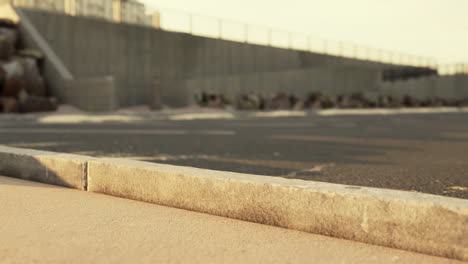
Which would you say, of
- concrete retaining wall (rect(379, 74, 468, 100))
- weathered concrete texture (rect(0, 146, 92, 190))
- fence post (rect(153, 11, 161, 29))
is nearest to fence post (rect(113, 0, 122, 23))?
fence post (rect(153, 11, 161, 29))

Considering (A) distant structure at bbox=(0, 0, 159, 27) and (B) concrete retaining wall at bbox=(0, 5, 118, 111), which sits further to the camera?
(A) distant structure at bbox=(0, 0, 159, 27)

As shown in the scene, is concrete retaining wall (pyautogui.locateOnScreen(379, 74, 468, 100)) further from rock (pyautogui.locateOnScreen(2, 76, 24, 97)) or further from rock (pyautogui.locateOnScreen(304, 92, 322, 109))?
rock (pyautogui.locateOnScreen(2, 76, 24, 97))

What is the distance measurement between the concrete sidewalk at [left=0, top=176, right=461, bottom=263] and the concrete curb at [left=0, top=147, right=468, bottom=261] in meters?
0.06

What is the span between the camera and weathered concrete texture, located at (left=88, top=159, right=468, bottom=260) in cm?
202

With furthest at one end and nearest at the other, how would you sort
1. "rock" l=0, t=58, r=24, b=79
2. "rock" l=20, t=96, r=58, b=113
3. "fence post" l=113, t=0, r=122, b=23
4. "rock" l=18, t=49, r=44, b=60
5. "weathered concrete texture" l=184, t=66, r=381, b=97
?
"fence post" l=113, t=0, r=122, b=23 < "weathered concrete texture" l=184, t=66, r=381, b=97 < "rock" l=18, t=49, r=44, b=60 < "rock" l=0, t=58, r=24, b=79 < "rock" l=20, t=96, r=58, b=113

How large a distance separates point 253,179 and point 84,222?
3.58 feet

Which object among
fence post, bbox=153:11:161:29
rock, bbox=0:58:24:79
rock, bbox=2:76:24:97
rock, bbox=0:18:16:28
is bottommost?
rock, bbox=2:76:24:97

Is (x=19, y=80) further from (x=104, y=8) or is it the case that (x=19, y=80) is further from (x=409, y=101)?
(x=409, y=101)

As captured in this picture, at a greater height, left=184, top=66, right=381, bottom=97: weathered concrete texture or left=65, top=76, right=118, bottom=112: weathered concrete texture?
left=184, top=66, right=381, bottom=97: weathered concrete texture

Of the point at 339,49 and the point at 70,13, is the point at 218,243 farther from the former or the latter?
the point at 339,49

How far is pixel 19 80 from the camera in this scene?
1792cm

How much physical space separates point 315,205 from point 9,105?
690 inches

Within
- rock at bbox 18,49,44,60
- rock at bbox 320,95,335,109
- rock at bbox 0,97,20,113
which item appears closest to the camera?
rock at bbox 0,97,20,113

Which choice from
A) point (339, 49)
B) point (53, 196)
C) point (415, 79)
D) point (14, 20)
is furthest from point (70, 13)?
point (415, 79)
